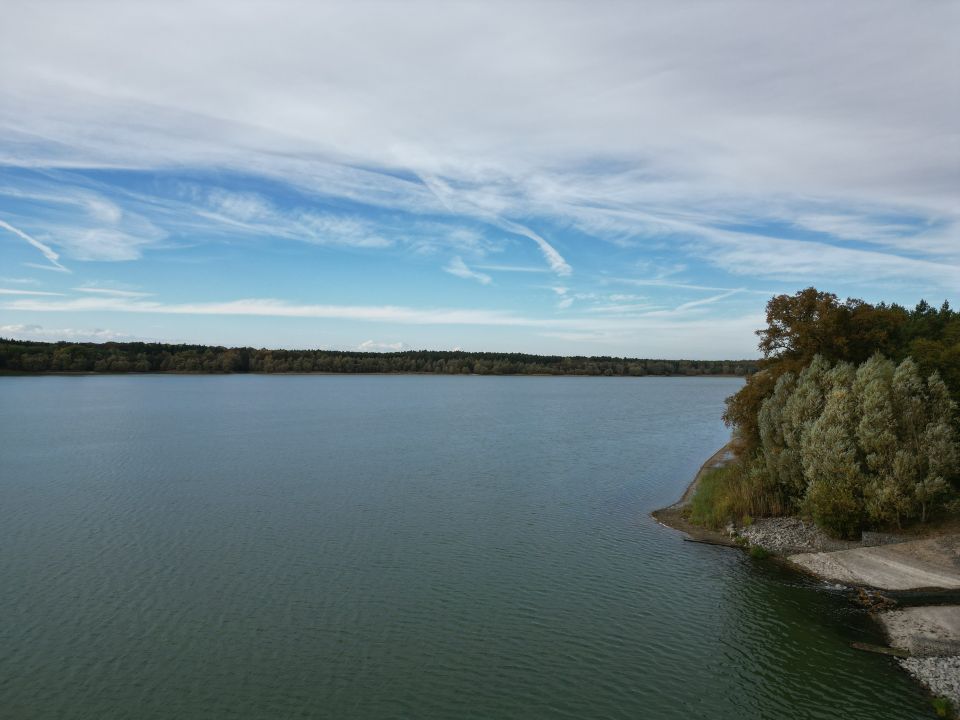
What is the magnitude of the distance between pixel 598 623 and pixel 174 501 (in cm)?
2437

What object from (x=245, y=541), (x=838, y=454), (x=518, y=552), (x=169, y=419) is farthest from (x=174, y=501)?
(x=169, y=419)

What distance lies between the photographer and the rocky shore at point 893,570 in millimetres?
16344

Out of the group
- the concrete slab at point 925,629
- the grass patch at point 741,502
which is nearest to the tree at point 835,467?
the grass patch at point 741,502

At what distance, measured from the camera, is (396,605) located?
1995 cm

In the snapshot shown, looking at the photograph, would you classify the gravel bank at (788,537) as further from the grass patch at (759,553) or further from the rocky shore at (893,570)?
the grass patch at (759,553)

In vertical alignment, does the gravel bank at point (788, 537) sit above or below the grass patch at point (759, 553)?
Answer: above

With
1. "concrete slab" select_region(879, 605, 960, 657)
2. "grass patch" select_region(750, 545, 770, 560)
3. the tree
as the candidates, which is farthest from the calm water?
the tree

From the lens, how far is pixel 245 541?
2650 cm

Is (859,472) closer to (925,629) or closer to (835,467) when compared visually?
(835,467)

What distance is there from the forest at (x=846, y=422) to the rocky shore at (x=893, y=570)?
970mm

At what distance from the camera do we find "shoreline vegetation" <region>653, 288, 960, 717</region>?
2042cm

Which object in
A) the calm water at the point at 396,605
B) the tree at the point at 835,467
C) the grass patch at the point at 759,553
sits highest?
the tree at the point at 835,467

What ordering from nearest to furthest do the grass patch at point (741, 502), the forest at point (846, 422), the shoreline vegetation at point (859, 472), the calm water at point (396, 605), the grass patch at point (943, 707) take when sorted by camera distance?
the grass patch at point (943, 707) < the calm water at point (396, 605) < the shoreline vegetation at point (859, 472) < the forest at point (846, 422) < the grass patch at point (741, 502)

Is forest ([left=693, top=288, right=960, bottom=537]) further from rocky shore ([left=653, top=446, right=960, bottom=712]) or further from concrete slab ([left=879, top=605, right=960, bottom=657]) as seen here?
concrete slab ([left=879, top=605, right=960, bottom=657])
